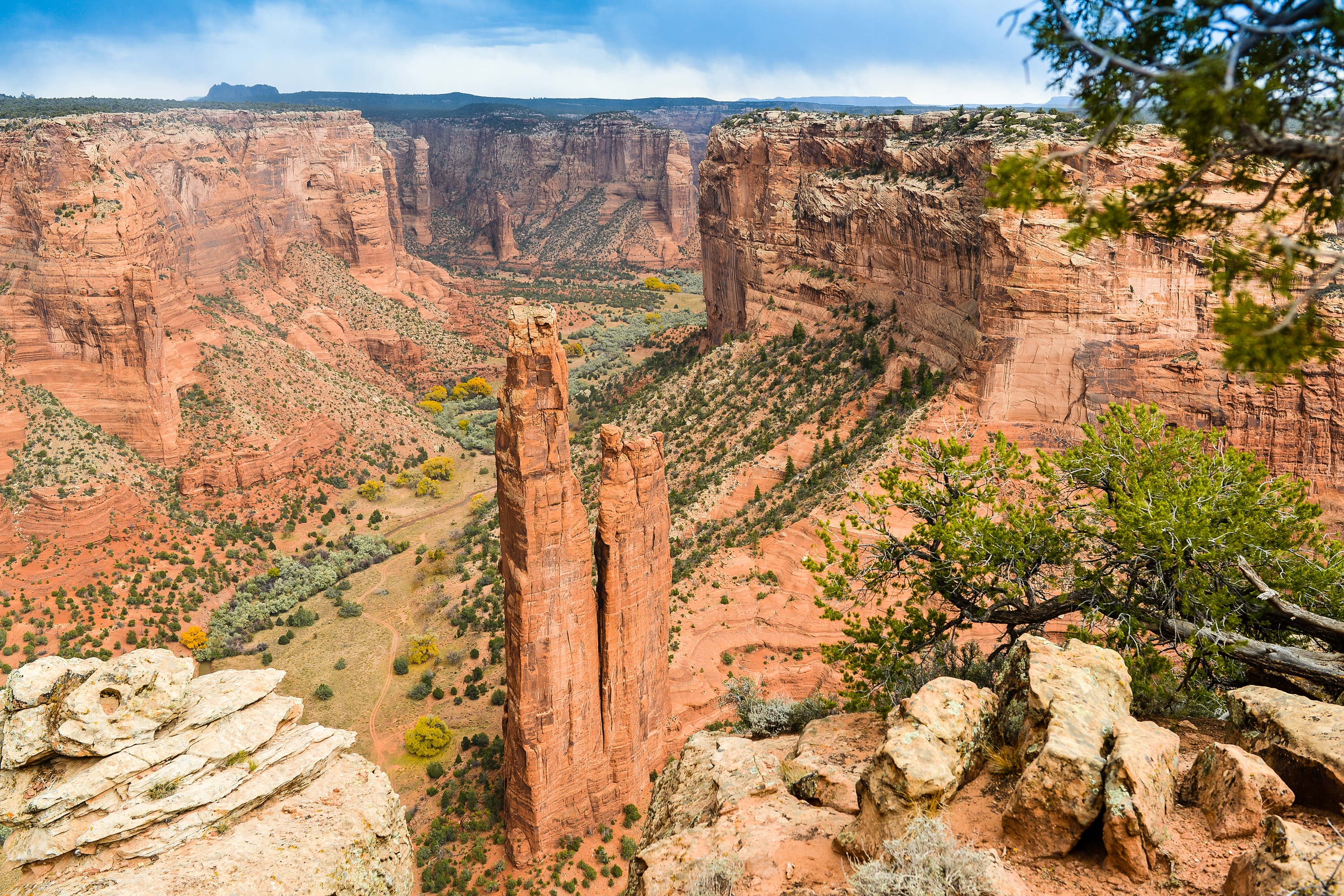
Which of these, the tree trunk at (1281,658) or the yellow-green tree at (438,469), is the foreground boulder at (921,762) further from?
the yellow-green tree at (438,469)

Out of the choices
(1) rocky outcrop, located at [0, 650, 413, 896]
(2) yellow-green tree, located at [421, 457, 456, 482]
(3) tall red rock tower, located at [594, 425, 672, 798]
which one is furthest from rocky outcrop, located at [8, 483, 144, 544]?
(1) rocky outcrop, located at [0, 650, 413, 896]

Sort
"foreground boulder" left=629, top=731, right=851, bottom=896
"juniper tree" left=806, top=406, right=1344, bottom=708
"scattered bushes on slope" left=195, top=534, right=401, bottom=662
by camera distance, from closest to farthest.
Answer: "foreground boulder" left=629, top=731, right=851, bottom=896 < "juniper tree" left=806, top=406, right=1344, bottom=708 < "scattered bushes on slope" left=195, top=534, right=401, bottom=662

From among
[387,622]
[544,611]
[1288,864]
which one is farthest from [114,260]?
[1288,864]

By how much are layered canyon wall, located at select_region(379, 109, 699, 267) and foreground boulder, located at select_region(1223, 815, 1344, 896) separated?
164 meters

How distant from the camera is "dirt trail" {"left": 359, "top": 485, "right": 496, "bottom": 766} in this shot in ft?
129

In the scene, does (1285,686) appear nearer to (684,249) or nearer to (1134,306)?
(1134,306)

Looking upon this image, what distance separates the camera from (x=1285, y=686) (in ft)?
52.0

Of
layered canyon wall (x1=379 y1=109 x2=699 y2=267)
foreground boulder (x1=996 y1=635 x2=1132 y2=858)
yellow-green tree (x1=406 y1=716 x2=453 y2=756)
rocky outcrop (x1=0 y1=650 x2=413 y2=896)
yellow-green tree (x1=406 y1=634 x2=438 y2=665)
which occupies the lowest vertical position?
yellow-green tree (x1=406 y1=716 x2=453 y2=756)

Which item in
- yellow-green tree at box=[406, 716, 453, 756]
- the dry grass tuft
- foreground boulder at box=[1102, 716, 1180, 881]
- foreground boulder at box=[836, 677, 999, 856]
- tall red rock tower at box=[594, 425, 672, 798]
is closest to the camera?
the dry grass tuft

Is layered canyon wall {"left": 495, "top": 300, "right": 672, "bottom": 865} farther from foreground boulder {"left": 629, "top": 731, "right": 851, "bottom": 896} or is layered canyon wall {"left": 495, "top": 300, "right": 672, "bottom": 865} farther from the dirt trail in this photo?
foreground boulder {"left": 629, "top": 731, "right": 851, "bottom": 896}

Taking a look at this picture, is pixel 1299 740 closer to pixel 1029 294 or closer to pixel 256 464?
pixel 1029 294

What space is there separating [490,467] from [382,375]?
23463mm

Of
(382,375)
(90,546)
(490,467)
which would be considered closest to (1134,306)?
(490,467)

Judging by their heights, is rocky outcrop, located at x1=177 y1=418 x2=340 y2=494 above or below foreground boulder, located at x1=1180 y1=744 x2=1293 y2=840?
below
